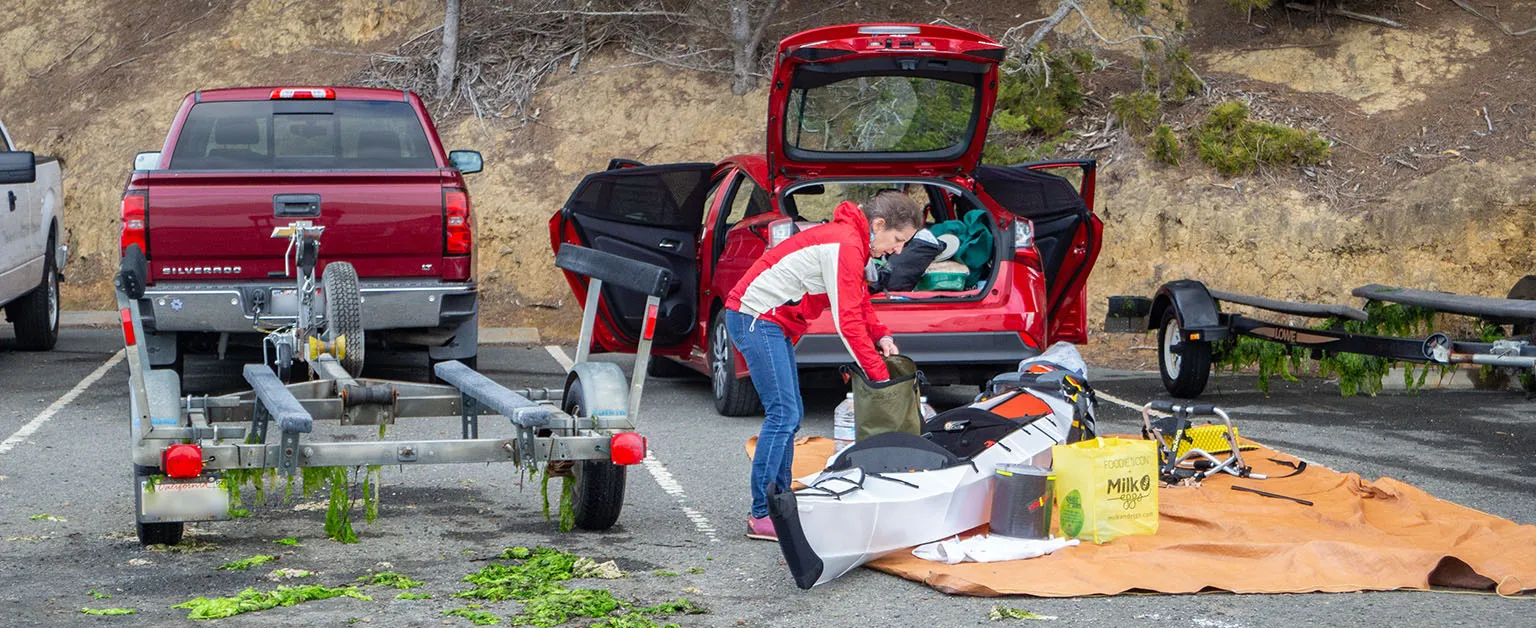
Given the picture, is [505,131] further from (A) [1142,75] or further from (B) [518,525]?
(B) [518,525]

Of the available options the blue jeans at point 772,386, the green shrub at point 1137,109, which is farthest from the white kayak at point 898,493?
the green shrub at point 1137,109

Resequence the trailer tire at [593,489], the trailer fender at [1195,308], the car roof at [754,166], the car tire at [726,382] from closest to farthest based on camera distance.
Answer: the trailer tire at [593,489] → the car tire at [726,382] → the car roof at [754,166] → the trailer fender at [1195,308]

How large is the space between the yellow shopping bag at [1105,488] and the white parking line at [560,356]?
695 cm

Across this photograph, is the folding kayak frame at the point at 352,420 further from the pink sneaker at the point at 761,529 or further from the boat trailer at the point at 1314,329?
the boat trailer at the point at 1314,329

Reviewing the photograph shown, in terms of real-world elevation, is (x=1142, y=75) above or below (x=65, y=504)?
above

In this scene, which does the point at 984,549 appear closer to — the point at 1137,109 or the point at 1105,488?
the point at 1105,488

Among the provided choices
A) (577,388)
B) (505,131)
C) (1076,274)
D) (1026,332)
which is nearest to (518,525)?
(577,388)

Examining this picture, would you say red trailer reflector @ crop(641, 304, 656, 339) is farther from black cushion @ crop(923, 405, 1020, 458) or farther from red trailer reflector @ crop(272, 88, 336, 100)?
red trailer reflector @ crop(272, 88, 336, 100)

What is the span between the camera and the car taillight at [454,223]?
31.7 ft

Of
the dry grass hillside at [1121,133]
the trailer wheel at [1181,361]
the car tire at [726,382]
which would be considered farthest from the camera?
the dry grass hillside at [1121,133]

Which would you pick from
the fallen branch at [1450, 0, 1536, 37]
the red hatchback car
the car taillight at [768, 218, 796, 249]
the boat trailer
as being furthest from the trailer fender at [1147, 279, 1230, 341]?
the fallen branch at [1450, 0, 1536, 37]

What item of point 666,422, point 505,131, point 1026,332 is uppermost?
point 505,131

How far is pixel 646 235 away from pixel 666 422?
1384 mm

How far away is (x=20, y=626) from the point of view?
16.7 ft
